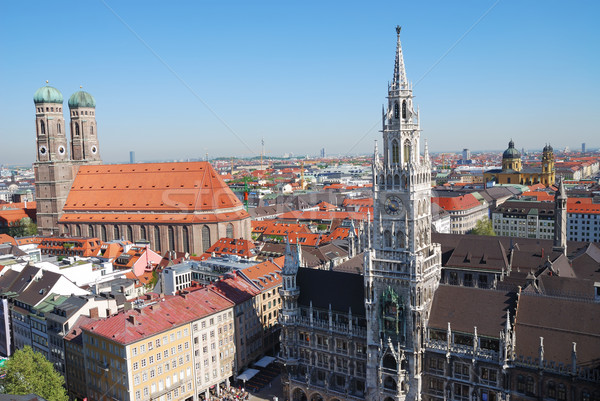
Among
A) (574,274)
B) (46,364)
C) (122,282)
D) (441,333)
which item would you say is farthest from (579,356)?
(122,282)

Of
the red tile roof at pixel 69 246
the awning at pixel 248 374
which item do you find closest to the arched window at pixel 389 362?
the awning at pixel 248 374

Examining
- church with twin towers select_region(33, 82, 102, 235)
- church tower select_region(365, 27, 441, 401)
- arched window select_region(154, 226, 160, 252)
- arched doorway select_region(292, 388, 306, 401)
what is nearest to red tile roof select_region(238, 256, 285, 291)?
arched doorway select_region(292, 388, 306, 401)

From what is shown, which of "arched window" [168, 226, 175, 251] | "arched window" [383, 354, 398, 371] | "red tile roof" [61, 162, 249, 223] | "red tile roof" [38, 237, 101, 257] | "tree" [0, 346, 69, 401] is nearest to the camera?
"tree" [0, 346, 69, 401]

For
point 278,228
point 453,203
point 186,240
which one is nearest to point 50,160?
point 186,240

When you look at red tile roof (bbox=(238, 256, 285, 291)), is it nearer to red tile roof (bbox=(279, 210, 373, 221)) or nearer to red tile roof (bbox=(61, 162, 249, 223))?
red tile roof (bbox=(61, 162, 249, 223))

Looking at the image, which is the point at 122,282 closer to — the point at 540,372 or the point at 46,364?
the point at 46,364

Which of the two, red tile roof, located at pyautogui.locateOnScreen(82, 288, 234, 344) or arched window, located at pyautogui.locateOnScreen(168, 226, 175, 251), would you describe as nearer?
red tile roof, located at pyautogui.locateOnScreen(82, 288, 234, 344)

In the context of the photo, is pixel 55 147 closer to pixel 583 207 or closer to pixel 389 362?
pixel 389 362
